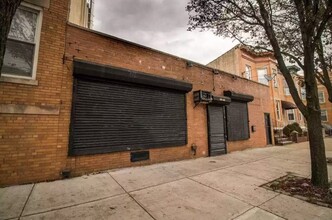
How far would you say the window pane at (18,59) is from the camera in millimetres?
4391

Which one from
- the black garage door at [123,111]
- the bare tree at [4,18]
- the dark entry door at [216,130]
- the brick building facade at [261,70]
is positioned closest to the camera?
the bare tree at [4,18]

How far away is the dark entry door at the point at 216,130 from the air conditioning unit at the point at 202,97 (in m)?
0.65

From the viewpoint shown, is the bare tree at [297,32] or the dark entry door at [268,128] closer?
the bare tree at [297,32]

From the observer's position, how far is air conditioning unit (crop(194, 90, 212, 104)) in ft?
26.6

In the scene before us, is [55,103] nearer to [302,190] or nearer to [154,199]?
[154,199]

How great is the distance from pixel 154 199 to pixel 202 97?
5508 millimetres

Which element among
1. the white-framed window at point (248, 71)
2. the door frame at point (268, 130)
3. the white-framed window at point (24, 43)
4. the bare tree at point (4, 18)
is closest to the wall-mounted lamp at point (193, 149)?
the white-framed window at point (24, 43)

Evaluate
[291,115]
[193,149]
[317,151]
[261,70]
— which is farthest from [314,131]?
[291,115]

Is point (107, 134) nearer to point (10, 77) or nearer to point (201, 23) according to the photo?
point (10, 77)

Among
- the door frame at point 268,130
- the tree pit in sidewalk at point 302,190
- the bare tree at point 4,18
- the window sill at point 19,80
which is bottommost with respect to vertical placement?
the tree pit in sidewalk at point 302,190

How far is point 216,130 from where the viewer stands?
29.8 feet

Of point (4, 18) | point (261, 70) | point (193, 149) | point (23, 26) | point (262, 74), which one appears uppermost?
point (261, 70)

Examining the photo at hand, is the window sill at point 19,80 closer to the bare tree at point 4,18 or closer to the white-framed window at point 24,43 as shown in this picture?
the white-framed window at point 24,43

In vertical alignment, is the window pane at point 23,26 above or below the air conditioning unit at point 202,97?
above
